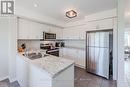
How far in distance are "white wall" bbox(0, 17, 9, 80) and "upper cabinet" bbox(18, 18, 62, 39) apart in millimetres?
466

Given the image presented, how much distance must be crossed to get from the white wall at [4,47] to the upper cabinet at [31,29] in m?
0.47

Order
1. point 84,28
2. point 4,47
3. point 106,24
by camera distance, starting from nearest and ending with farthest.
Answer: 1. point 4,47
2. point 106,24
3. point 84,28

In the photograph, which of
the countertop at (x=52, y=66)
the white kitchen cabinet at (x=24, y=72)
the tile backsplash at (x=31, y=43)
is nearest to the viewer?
the countertop at (x=52, y=66)

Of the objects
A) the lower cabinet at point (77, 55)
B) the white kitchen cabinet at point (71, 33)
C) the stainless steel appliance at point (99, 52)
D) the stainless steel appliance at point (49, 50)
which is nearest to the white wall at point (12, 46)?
the stainless steel appliance at point (49, 50)

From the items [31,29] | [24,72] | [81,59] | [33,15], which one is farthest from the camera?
[81,59]

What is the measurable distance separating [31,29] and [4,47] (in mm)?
1172

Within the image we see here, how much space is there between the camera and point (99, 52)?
3.32m

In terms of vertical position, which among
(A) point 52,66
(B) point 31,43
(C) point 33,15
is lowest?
(A) point 52,66

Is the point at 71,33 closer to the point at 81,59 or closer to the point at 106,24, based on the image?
the point at 81,59

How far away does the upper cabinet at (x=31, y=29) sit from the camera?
326cm

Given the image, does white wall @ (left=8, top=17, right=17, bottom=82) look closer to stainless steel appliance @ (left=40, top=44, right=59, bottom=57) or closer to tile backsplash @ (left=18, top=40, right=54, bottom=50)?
tile backsplash @ (left=18, top=40, right=54, bottom=50)

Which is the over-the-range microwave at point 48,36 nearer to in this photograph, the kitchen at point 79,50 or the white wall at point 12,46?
the kitchen at point 79,50

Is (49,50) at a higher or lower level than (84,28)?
lower

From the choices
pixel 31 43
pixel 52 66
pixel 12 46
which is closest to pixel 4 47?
pixel 12 46
